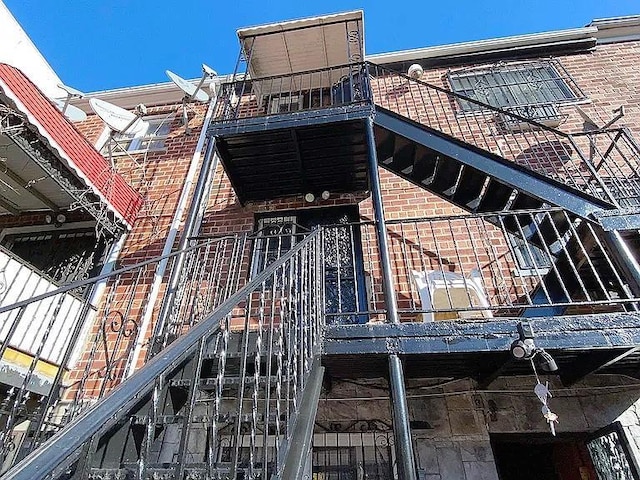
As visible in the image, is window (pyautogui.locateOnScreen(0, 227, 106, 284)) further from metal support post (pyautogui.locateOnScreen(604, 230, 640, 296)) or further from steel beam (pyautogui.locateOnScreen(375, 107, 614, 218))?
metal support post (pyautogui.locateOnScreen(604, 230, 640, 296))

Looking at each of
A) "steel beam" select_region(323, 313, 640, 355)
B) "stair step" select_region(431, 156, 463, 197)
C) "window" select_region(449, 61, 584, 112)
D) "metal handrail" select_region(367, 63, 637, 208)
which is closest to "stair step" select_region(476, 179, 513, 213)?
"stair step" select_region(431, 156, 463, 197)

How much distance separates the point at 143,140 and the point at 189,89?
1.43m

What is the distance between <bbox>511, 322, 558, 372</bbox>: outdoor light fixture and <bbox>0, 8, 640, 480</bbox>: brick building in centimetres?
2

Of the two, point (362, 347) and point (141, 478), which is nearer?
point (141, 478)

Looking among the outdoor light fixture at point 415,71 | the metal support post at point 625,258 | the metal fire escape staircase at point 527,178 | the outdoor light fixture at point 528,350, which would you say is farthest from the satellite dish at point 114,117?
the metal support post at point 625,258

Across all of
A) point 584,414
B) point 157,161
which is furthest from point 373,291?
point 157,161

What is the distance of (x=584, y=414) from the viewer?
12.0ft

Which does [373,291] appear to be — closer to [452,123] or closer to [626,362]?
[626,362]

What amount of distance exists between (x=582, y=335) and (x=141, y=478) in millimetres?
3237

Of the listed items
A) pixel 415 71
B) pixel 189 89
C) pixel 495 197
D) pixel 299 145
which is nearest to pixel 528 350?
pixel 495 197

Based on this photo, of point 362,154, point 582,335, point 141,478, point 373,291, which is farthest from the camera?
point 362,154

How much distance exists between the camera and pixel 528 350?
2.74 m

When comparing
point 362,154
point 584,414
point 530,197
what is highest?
point 362,154

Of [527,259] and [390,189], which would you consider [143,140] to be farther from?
[527,259]
